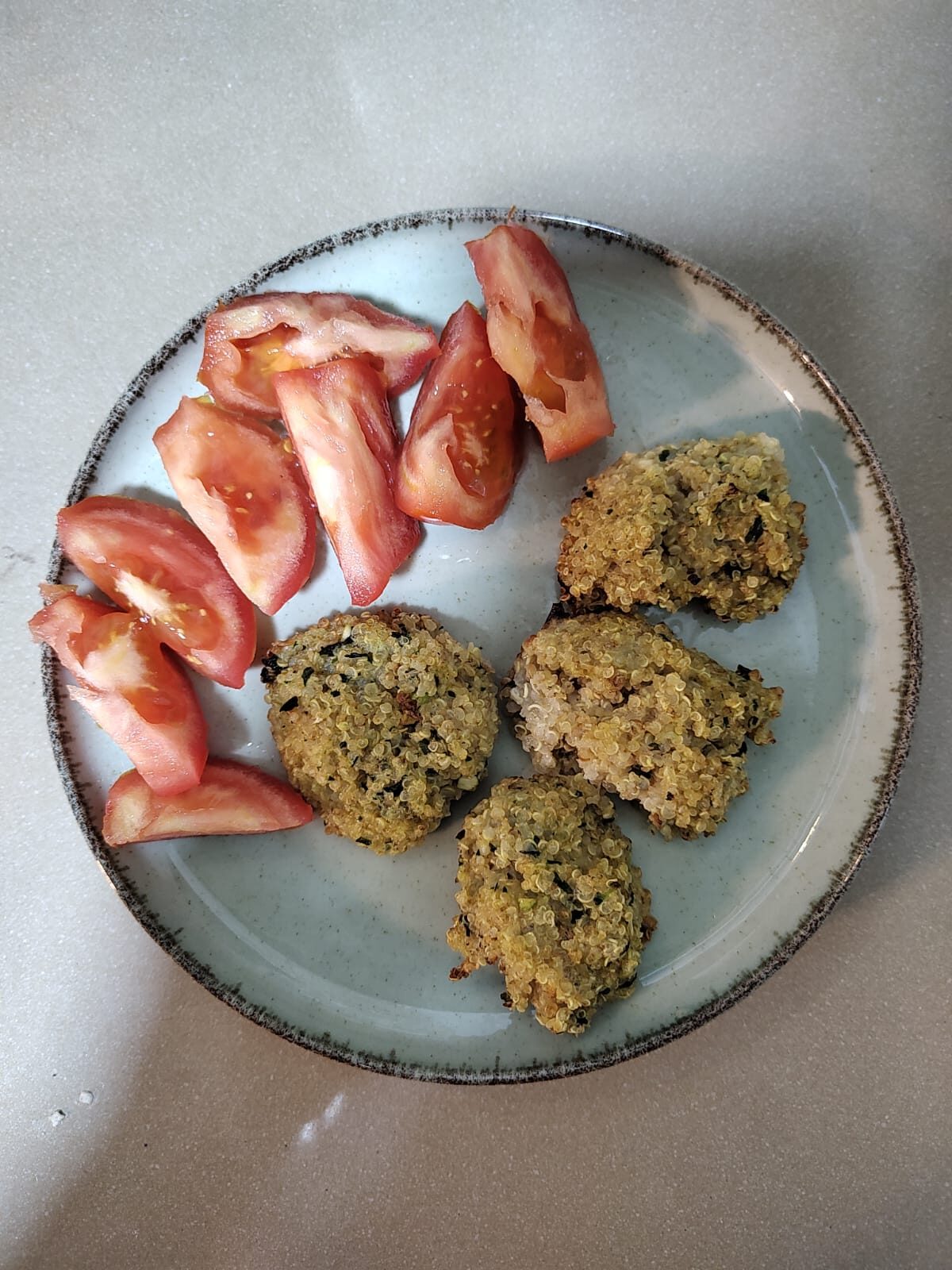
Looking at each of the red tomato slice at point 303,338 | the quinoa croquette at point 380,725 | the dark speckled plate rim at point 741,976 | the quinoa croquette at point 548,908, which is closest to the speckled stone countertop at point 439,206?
the dark speckled plate rim at point 741,976

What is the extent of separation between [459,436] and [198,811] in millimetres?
875

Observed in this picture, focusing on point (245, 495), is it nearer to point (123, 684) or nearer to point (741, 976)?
point (123, 684)

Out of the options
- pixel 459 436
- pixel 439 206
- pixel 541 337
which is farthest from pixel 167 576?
pixel 439 206

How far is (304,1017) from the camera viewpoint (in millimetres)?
1550

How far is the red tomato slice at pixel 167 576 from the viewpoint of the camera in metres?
1.58

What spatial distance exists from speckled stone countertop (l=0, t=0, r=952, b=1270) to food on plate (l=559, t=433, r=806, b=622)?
2.07 feet

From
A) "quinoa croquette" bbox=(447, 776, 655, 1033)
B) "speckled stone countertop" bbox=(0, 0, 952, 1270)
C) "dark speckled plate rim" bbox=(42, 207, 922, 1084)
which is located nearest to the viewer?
"quinoa croquette" bbox=(447, 776, 655, 1033)

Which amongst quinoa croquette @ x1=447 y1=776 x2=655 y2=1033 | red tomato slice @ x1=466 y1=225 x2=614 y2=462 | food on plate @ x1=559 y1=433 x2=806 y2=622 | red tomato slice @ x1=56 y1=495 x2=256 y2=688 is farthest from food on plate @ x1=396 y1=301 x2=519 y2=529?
quinoa croquette @ x1=447 y1=776 x2=655 y2=1033

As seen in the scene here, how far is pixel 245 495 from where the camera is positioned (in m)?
1.63

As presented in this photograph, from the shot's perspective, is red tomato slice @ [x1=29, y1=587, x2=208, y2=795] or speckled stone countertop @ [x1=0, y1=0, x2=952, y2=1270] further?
speckled stone countertop @ [x1=0, y1=0, x2=952, y2=1270]

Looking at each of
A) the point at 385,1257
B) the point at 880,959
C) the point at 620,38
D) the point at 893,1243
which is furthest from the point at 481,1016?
the point at 620,38

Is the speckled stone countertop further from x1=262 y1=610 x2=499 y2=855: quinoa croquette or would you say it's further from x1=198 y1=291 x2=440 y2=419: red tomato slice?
x1=262 y1=610 x2=499 y2=855: quinoa croquette

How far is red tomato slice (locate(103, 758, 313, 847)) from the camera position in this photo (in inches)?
60.4

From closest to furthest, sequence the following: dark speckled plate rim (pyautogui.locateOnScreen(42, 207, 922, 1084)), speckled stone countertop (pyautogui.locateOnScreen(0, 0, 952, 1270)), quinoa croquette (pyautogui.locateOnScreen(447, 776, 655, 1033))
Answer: quinoa croquette (pyautogui.locateOnScreen(447, 776, 655, 1033)) < dark speckled plate rim (pyautogui.locateOnScreen(42, 207, 922, 1084)) < speckled stone countertop (pyautogui.locateOnScreen(0, 0, 952, 1270))
